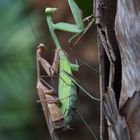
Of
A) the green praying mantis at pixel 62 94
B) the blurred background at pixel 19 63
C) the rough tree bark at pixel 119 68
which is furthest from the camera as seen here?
the blurred background at pixel 19 63

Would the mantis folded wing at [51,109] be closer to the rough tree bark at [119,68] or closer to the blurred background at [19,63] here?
the rough tree bark at [119,68]

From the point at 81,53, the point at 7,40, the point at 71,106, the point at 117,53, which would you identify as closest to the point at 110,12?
the point at 117,53

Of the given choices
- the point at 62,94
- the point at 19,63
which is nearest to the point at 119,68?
the point at 62,94

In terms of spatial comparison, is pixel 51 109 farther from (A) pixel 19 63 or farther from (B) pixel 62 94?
(A) pixel 19 63

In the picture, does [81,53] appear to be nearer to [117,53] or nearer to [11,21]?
[11,21]

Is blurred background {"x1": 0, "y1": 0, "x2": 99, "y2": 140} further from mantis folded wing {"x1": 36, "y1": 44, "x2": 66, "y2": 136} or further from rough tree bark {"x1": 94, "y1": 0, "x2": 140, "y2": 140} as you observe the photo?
rough tree bark {"x1": 94, "y1": 0, "x2": 140, "y2": 140}

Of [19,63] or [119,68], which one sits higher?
[119,68]

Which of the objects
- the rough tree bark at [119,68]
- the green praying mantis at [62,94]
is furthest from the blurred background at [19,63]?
the rough tree bark at [119,68]

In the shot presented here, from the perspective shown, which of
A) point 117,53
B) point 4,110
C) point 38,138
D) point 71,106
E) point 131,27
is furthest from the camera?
point 38,138
